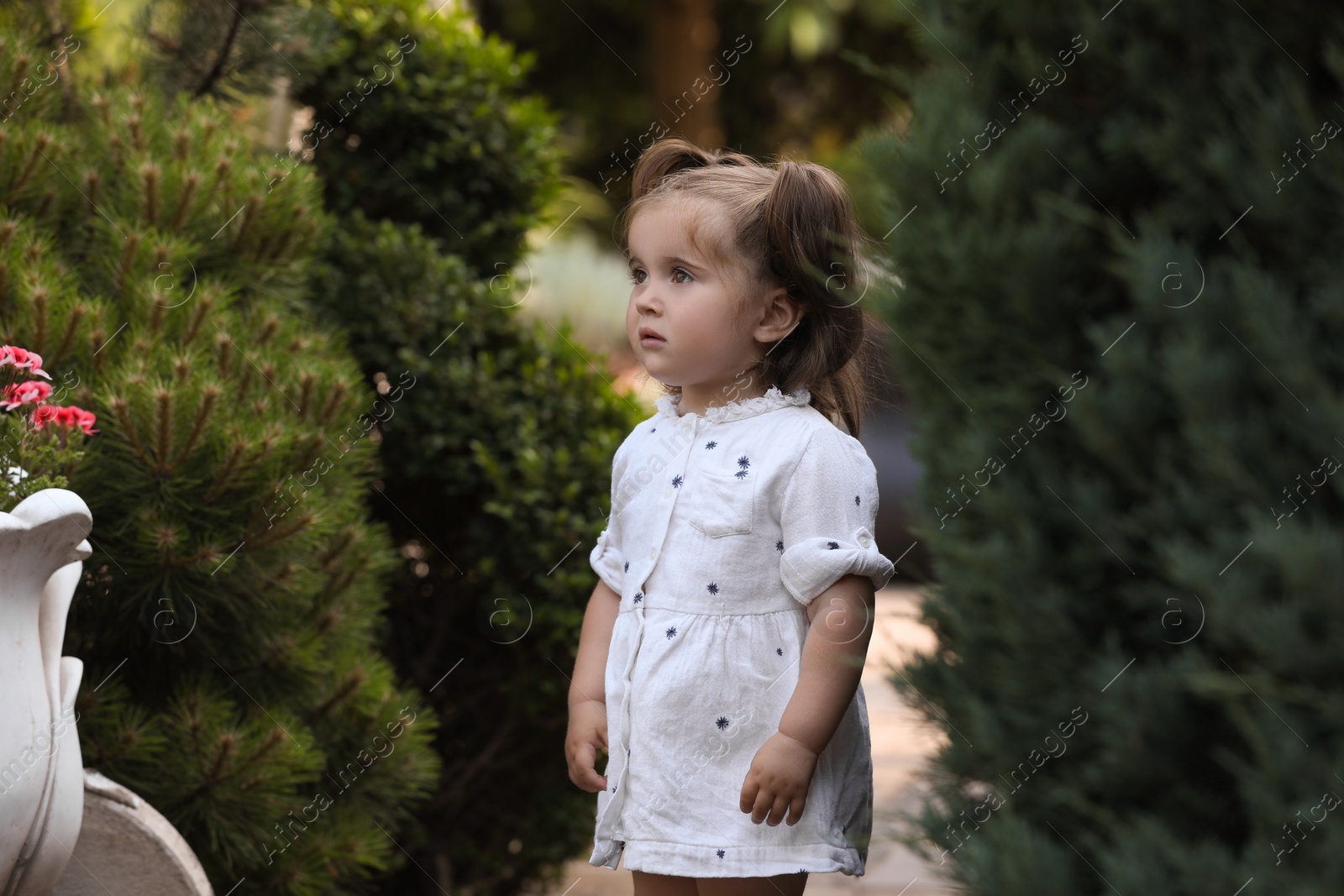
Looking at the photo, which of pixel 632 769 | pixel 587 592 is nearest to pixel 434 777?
pixel 587 592

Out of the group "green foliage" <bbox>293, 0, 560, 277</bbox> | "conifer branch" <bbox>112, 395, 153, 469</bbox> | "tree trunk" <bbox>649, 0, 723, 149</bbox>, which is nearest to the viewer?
"conifer branch" <bbox>112, 395, 153, 469</bbox>

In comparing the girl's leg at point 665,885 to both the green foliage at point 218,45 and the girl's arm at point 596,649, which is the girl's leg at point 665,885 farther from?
the green foliage at point 218,45

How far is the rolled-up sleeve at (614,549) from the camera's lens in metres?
2.27

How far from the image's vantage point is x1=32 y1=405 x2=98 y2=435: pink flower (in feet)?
6.93

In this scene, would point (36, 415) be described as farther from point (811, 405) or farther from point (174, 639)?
point (811, 405)

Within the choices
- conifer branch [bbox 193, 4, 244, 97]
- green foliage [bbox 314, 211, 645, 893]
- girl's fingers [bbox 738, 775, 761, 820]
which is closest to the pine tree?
green foliage [bbox 314, 211, 645, 893]

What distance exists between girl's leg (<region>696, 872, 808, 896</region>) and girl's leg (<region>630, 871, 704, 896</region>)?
Result: 0.18 ft

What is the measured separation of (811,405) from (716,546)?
0.34m

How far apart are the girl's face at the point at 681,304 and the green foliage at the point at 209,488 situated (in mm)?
870

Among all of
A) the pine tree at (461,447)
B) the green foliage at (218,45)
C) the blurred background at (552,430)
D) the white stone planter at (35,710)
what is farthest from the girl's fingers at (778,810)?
the green foliage at (218,45)

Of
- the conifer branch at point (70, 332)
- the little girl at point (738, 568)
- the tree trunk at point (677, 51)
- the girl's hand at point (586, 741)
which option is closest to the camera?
the little girl at point (738, 568)

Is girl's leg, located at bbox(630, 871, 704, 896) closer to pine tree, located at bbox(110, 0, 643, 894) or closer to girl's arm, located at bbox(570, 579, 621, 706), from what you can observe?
girl's arm, located at bbox(570, 579, 621, 706)

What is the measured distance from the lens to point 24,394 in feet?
6.81


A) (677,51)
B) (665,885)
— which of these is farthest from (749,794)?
(677,51)
